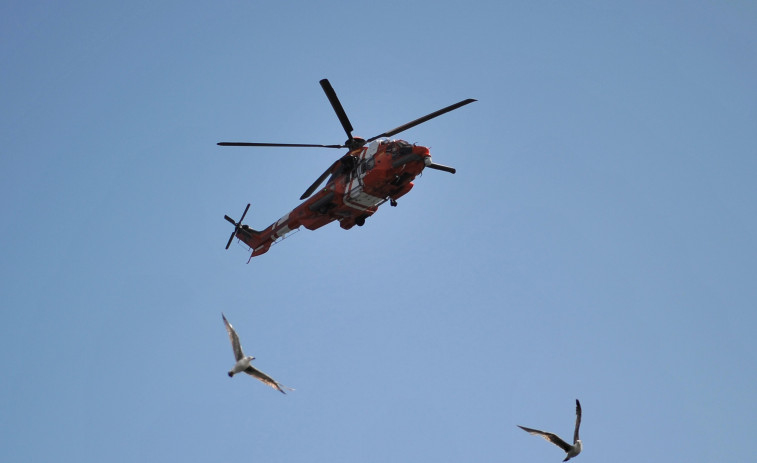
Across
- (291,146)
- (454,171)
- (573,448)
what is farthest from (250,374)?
(454,171)

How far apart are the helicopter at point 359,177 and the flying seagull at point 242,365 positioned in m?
17.2

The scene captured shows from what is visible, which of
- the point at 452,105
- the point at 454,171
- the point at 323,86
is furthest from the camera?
the point at 454,171

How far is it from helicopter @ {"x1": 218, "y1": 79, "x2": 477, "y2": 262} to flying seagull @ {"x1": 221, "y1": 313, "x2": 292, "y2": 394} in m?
17.2

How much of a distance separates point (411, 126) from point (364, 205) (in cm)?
695

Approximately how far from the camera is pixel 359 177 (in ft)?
173

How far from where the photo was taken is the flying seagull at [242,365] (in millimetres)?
37094

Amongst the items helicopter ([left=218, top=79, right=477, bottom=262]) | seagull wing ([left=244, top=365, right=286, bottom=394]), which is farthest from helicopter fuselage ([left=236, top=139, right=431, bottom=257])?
seagull wing ([left=244, top=365, right=286, bottom=394])

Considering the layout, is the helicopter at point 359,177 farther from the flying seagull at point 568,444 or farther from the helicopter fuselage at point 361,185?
the flying seagull at point 568,444

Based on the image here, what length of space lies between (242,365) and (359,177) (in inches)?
731

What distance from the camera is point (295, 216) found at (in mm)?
58719

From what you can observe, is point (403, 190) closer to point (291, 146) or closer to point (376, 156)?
point (376, 156)

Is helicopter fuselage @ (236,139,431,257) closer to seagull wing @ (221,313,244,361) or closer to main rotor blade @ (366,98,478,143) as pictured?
main rotor blade @ (366,98,478,143)

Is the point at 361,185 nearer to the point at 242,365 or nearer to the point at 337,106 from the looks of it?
the point at 337,106

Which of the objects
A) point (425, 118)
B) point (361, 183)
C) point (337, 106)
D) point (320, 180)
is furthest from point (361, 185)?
point (425, 118)
